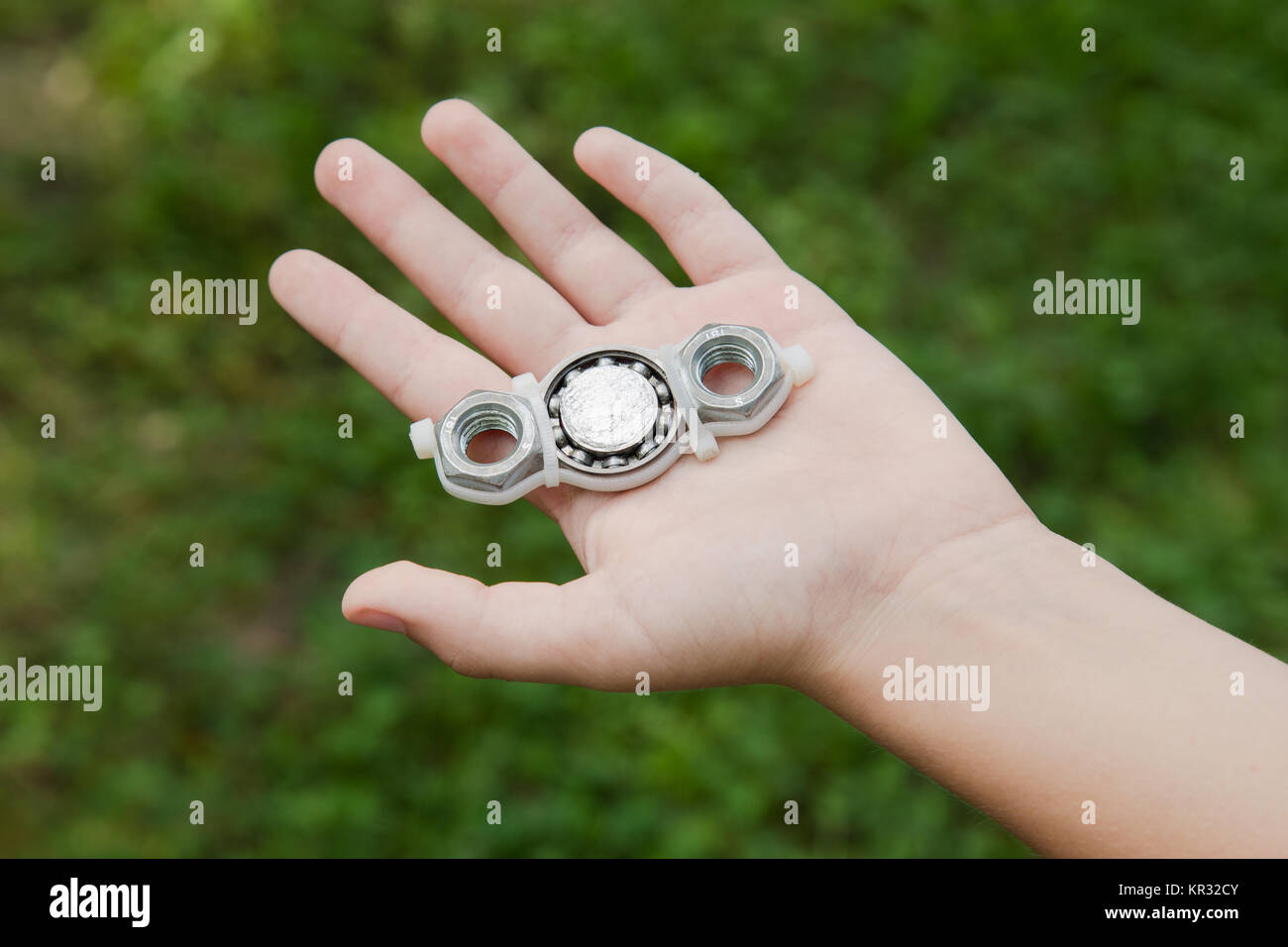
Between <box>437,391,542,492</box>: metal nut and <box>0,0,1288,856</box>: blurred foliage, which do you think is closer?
<box>437,391,542,492</box>: metal nut

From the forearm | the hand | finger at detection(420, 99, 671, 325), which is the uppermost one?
finger at detection(420, 99, 671, 325)

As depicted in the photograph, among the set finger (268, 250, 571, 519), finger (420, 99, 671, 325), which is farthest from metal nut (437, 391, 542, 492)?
finger (420, 99, 671, 325)

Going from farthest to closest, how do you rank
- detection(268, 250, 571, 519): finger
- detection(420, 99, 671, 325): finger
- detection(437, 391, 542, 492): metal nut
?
detection(420, 99, 671, 325): finger, detection(268, 250, 571, 519): finger, detection(437, 391, 542, 492): metal nut

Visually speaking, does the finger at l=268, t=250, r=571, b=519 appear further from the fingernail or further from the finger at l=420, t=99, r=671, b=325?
the fingernail

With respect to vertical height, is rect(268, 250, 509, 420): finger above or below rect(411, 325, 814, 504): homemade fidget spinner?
above

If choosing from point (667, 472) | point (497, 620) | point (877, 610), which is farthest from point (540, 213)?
point (877, 610)

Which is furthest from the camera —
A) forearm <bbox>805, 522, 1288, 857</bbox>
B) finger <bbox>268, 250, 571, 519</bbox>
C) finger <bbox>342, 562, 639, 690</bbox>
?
finger <bbox>268, 250, 571, 519</bbox>

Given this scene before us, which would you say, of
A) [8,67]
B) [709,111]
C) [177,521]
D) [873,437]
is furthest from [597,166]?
[8,67]

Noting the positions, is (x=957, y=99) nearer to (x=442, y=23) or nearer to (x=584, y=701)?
(x=442, y=23)
